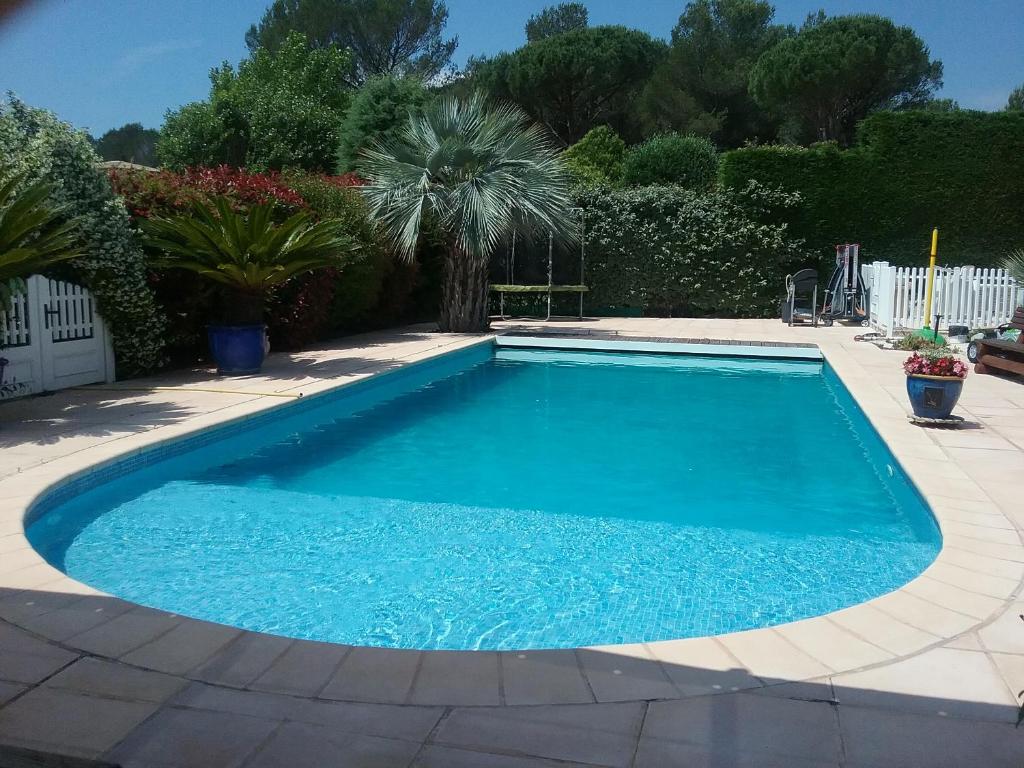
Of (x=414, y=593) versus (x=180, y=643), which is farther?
(x=414, y=593)

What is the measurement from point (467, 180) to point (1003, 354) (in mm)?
7797

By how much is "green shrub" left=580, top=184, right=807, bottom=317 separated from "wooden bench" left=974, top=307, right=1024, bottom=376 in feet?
22.2

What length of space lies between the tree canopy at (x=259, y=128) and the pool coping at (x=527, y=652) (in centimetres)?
1863

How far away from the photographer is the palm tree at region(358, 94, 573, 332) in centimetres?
1305

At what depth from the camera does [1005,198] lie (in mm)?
16188

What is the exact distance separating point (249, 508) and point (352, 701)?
3187 millimetres

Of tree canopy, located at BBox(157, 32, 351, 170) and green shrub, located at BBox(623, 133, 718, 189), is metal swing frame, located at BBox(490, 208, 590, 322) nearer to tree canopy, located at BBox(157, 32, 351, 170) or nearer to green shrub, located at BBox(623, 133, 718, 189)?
green shrub, located at BBox(623, 133, 718, 189)

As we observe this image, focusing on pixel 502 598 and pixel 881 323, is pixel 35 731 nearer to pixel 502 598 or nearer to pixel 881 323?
pixel 502 598

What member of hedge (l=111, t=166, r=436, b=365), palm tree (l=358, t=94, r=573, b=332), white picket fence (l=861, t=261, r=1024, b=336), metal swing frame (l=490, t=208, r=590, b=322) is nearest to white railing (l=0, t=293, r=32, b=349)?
hedge (l=111, t=166, r=436, b=365)

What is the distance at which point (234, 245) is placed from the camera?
9016 mm

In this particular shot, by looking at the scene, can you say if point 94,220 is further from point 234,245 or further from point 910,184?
point 910,184

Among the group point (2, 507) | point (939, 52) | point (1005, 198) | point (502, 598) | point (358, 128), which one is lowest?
point (502, 598)

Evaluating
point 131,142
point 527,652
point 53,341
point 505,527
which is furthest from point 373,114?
point 131,142

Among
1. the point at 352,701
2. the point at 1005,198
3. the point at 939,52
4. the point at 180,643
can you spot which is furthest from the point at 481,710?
the point at 939,52
